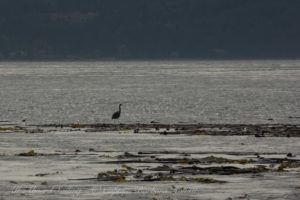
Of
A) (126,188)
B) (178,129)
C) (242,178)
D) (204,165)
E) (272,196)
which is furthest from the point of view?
(178,129)

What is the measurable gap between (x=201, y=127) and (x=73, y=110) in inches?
1099

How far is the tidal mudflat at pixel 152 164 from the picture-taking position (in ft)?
83.4

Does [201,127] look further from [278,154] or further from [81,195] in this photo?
[81,195]

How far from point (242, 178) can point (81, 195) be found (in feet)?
20.3

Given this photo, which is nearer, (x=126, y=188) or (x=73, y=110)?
(x=126, y=188)

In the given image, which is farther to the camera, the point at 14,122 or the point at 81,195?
→ the point at 14,122

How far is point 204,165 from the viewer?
102 ft

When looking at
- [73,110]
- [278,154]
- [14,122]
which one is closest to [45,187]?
[278,154]

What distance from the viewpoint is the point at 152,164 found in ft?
104

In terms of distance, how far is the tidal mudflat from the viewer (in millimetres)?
25422

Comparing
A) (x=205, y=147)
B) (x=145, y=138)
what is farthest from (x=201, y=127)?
(x=205, y=147)

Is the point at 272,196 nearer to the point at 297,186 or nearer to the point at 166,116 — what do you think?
the point at 297,186

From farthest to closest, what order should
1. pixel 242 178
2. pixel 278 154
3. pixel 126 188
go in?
pixel 278 154 → pixel 242 178 → pixel 126 188

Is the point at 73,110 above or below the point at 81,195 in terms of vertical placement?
below
